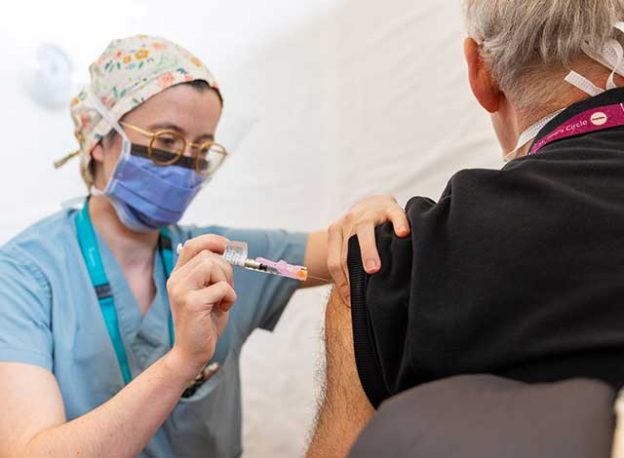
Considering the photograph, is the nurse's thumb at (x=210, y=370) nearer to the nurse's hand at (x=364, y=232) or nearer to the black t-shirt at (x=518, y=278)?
the nurse's hand at (x=364, y=232)

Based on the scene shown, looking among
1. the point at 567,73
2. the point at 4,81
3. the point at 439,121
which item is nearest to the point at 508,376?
the point at 567,73

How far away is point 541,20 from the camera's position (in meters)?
0.89

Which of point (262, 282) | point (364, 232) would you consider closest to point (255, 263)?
point (364, 232)

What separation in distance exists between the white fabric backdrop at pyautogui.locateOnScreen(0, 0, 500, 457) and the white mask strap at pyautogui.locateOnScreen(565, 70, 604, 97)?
1054 mm

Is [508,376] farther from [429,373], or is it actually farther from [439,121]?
[439,121]

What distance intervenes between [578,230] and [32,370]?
983mm

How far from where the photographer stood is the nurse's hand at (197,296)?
3.66 ft

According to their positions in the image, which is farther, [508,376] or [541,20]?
[541,20]

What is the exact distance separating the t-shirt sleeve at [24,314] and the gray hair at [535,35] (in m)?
0.95

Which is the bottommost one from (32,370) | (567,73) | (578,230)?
(32,370)

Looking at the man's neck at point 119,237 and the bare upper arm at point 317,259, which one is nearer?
the man's neck at point 119,237

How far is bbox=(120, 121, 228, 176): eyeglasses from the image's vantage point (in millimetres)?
1494

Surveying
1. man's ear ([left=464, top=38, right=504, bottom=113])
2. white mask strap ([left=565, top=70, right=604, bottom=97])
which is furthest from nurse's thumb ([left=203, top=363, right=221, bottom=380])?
white mask strap ([left=565, top=70, right=604, bottom=97])

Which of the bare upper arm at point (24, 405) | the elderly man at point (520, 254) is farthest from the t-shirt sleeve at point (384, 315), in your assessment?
the bare upper arm at point (24, 405)
